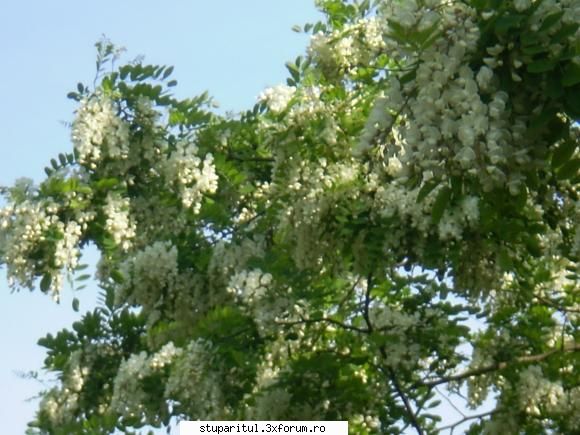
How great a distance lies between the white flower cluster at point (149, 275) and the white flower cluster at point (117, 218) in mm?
143

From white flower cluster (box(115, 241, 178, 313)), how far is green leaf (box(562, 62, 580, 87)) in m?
3.95

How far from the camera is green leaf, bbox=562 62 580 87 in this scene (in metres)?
3.92

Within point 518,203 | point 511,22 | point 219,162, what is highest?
point 219,162

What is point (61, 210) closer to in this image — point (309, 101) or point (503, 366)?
point (309, 101)

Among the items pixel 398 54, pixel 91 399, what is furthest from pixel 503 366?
pixel 398 54

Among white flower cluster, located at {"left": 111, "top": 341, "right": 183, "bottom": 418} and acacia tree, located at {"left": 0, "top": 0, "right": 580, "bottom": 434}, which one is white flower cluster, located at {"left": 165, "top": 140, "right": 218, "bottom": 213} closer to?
acacia tree, located at {"left": 0, "top": 0, "right": 580, "bottom": 434}

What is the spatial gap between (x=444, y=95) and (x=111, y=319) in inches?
194

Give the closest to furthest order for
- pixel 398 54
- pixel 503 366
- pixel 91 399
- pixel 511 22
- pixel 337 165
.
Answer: pixel 511 22, pixel 398 54, pixel 337 165, pixel 503 366, pixel 91 399

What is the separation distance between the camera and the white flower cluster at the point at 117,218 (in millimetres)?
7395

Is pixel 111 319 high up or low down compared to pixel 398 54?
up

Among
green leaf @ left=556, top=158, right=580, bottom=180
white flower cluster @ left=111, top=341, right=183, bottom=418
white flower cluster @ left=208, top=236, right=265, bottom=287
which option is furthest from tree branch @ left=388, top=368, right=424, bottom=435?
green leaf @ left=556, top=158, right=580, bottom=180

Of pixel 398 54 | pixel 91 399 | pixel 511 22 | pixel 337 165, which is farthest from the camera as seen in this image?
pixel 91 399

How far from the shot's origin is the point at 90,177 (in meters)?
7.55

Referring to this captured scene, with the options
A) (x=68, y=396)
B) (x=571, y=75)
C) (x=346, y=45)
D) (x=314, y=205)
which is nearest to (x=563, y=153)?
(x=571, y=75)
